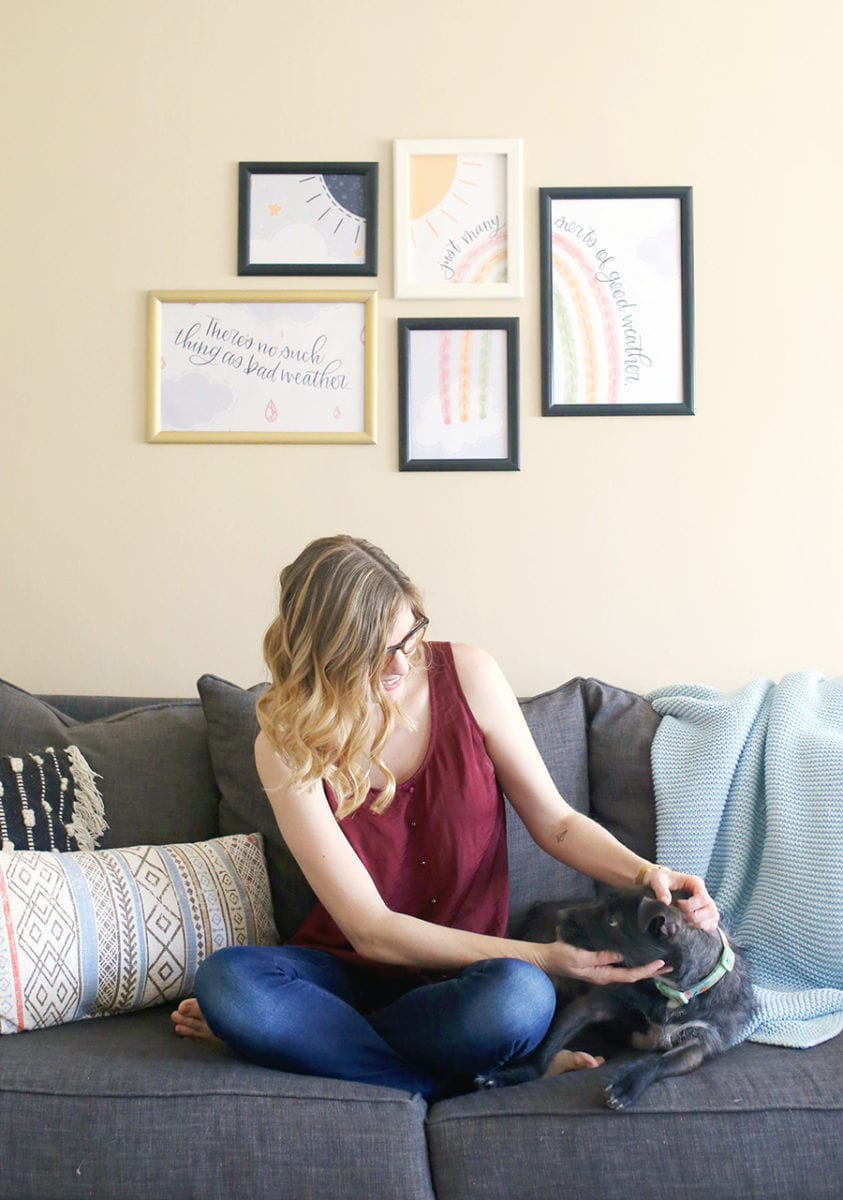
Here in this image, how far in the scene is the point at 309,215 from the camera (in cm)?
255

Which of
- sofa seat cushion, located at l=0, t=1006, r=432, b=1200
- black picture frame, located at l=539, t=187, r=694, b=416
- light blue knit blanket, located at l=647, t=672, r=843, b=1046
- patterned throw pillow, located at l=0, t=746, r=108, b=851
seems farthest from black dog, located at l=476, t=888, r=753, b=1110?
black picture frame, located at l=539, t=187, r=694, b=416

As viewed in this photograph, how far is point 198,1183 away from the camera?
1408mm

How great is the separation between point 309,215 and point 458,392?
537 mm

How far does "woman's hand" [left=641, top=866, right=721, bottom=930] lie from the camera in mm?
1560

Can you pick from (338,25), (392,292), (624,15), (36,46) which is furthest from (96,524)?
(624,15)

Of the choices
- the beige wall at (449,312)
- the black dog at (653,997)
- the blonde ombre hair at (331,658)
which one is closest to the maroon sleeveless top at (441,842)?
the blonde ombre hair at (331,658)

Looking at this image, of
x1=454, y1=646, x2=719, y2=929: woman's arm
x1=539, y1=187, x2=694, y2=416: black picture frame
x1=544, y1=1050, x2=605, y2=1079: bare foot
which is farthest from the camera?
x1=539, y1=187, x2=694, y2=416: black picture frame

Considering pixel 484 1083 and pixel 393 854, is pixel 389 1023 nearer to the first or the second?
pixel 484 1083

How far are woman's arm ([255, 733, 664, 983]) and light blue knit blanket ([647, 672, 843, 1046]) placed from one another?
336 millimetres

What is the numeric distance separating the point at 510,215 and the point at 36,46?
46.3 inches

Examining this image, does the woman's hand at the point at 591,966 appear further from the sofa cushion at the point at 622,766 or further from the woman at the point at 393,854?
the sofa cushion at the point at 622,766

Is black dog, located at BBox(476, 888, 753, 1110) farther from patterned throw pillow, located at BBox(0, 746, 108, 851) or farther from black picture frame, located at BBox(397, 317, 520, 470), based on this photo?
black picture frame, located at BBox(397, 317, 520, 470)

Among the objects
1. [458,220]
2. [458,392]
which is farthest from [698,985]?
[458,220]

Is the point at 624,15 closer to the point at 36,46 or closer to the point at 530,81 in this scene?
the point at 530,81
